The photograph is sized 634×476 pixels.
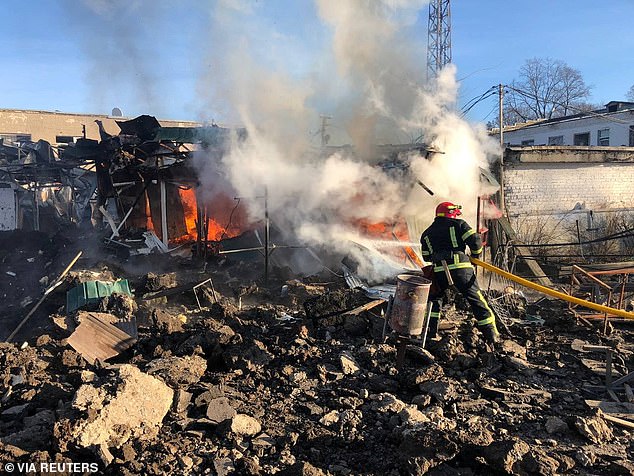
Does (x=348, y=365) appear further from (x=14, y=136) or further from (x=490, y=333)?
(x=14, y=136)

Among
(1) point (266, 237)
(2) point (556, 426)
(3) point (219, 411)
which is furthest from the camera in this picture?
(1) point (266, 237)

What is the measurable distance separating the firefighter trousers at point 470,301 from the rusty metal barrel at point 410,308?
24.4 inches

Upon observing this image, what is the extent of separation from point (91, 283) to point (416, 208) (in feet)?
20.9

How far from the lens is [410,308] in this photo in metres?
5.12

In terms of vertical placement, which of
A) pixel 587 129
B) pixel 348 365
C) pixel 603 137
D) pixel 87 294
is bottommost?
pixel 348 365

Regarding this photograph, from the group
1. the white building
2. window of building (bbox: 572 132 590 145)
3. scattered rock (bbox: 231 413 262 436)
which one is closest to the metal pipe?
scattered rock (bbox: 231 413 262 436)

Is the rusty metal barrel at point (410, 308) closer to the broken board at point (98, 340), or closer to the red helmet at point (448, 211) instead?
the red helmet at point (448, 211)

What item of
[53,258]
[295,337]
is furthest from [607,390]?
[53,258]

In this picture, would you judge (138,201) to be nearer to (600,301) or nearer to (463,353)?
(463,353)

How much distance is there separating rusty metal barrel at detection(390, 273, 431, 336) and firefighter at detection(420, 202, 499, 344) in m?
0.66

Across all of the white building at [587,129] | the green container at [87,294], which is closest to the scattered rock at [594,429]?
the green container at [87,294]

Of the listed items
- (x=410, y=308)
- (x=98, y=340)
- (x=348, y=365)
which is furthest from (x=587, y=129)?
(x=98, y=340)

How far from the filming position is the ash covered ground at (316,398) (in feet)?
10.6

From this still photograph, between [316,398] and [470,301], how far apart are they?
2.55m
